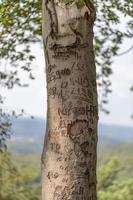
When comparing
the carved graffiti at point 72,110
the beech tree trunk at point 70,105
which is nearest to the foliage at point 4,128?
the beech tree trunk at point 70,105

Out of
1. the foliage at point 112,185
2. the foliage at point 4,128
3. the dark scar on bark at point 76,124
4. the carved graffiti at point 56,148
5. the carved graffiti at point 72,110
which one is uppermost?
the foliage at point 112,185

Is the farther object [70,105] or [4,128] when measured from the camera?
[4,128]

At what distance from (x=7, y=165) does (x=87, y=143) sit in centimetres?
2508

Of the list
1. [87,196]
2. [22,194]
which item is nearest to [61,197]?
[87,196]

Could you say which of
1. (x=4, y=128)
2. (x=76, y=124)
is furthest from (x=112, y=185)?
(x=76, y=124)

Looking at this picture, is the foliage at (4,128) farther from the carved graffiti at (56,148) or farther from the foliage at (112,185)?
the foliage at (112,185)

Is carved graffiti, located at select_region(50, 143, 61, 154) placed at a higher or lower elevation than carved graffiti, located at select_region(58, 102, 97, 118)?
lower

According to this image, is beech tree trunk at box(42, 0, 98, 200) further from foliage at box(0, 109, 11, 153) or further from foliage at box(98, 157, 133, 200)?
foliage at box(98, 157, 133, 200)

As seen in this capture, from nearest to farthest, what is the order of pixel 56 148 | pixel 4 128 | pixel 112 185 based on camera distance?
Result: 1. pixel 56 148
2. pixel 4 128
3. pixel 112 185

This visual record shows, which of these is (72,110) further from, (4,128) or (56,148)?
(4,128)

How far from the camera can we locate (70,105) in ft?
15.8

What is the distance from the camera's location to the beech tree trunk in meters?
4.75

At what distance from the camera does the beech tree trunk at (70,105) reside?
15.6ft

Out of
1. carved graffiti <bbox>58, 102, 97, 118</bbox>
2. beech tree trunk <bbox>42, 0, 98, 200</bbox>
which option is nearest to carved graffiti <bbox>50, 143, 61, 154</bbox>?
beech tree trunk <bbox>42, 0, 98, 200</bbox>
